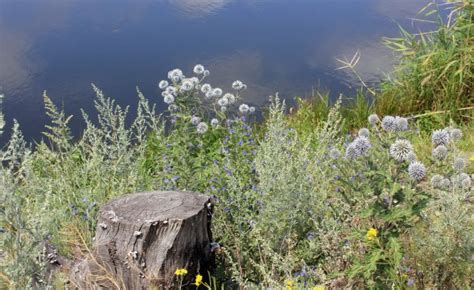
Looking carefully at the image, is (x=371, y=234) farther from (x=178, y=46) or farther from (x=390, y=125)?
(x=178, y=46)

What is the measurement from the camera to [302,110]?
6.82 m

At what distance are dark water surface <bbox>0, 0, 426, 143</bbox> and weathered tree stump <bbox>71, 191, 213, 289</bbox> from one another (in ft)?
17.9

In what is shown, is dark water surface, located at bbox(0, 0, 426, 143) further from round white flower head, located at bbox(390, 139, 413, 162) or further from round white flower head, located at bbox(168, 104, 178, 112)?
round white flower head, located at bbox(390, 139, 413, 162)

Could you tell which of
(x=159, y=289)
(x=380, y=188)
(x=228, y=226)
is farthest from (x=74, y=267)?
(x=380, y=188)

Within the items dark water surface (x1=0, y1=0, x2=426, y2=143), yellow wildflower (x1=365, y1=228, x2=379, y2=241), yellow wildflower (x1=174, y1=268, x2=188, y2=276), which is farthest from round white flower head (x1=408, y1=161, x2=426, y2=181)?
dark water surface (x1=0, y1=0, x2=426, y2=143)

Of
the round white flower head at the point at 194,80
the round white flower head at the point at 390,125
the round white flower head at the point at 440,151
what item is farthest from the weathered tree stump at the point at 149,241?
the round white flower head at the point at 194,80

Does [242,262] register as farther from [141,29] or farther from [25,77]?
[141,29]

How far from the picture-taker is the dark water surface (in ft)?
30.9

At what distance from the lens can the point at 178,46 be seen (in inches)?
427

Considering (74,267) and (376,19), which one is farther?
(376,19)

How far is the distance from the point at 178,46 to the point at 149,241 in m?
8.25

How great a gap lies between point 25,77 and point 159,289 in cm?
780

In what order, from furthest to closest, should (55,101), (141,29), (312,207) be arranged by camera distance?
(141,29) < (55,101) < (312,207)

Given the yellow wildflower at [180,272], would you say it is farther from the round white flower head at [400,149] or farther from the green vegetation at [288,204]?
the round white flower head at [400,149]
